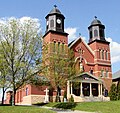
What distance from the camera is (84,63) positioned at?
4616 centimetres

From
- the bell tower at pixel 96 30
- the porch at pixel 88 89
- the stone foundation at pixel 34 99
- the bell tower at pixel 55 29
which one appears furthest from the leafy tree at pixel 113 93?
the stone foundation at pixel 34 99

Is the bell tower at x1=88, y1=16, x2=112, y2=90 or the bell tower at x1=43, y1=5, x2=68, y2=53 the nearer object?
the bell tower at x1=43, y1=5, x2=68, y2=53

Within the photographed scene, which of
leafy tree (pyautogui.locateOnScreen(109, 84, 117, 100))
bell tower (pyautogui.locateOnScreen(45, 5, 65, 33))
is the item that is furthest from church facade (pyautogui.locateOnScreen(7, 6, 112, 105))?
leafy tree (pyautogui.locateOnScreen(109, 84, 117, 100))

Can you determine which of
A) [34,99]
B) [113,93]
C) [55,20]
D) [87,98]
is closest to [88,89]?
[87,98]

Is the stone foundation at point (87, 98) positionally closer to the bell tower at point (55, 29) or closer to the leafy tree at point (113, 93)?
the leafy tree at point (113, 93)

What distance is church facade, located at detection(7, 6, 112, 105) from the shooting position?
39.7 metres

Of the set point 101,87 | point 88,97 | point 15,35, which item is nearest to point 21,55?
point 15,35

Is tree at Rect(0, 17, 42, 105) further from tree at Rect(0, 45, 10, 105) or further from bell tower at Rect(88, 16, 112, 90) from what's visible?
bell tower at Rect(88, 16, 112, 90)

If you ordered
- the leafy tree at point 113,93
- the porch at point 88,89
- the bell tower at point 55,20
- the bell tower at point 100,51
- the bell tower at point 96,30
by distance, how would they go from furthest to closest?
1. the bell tower at point 96,30
2. the bell tower at point 100,51
3. the bell tower at point 55,20
4. the leafy tree at point 113,93
5. the porch at point 88,89

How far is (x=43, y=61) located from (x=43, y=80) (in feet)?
10.4

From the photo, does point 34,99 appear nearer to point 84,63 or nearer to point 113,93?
point 84,63

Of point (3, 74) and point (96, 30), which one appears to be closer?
point (3, 74)

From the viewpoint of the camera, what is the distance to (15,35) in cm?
2378

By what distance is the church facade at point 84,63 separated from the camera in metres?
39.7
